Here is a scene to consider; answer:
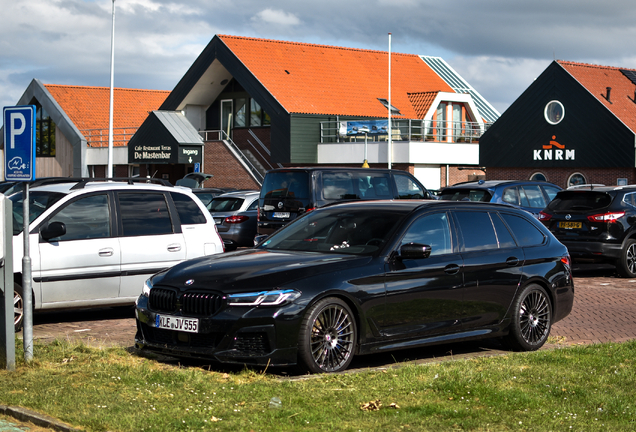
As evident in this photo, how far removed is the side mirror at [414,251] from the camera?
768 centimetres

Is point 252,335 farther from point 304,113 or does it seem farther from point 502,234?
point 304,113

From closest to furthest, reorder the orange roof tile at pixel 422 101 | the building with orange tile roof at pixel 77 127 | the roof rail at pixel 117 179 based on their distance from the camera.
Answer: the roof rail at pixel 117 179 → the orange roof tile at pixel 422 101 → the building with orange tile roof at pixel 77 127

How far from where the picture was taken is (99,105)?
2312 inches

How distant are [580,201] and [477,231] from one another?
28.2 feet

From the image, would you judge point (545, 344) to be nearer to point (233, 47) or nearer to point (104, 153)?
point (233, 47)

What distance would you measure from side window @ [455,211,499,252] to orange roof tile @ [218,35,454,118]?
114 feet

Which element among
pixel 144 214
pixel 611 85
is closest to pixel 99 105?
pixel 611 85

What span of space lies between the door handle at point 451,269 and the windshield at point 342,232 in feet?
2.07

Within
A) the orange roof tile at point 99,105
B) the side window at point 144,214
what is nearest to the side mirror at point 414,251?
the side window at point 144,214

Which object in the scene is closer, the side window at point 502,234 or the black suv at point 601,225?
the side window at point 502,234

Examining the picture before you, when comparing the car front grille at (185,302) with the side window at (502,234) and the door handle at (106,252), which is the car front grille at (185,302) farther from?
the side window at (502,234)

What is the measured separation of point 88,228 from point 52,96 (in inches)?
1930

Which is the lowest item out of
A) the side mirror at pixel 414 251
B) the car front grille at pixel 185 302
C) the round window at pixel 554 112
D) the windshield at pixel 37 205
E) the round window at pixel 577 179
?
the car front grille at pixel 185 302

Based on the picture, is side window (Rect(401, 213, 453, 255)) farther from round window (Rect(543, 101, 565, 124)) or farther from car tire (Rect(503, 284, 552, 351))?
round window (Rect(543, 101, 565, 124))
